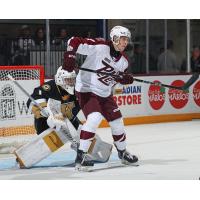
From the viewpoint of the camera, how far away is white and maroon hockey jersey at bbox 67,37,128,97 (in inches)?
250

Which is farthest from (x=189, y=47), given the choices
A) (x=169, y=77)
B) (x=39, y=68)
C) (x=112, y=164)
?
(x=112, y=164)

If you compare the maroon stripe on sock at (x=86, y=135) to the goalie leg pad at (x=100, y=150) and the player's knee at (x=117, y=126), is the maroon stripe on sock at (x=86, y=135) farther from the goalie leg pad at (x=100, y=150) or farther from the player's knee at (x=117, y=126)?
the goalie leg pad at (x=100, y=150)

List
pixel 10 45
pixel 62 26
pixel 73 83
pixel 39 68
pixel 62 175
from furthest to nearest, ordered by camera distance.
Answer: pixel 62 26, pixel 10 45, pixel 39 68, pixel 73 83, pixel 62 175

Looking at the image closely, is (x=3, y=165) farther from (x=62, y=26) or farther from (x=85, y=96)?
(x=62, y=26)

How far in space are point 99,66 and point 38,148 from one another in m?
0.81

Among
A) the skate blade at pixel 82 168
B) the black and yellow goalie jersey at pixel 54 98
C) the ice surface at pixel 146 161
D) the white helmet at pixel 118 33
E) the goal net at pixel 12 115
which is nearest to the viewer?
the ice surface at pixel 146 161

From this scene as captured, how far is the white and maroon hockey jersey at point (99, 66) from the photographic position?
636 cm

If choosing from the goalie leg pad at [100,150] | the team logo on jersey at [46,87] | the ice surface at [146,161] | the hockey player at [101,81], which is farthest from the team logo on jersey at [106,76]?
the ice surface at [146,161]

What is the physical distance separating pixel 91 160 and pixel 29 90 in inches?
76.9

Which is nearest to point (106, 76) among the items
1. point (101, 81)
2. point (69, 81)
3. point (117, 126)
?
point (101, 81)

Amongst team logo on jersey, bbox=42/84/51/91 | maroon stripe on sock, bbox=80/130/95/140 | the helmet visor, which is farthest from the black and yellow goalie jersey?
maroon stripe on sock, bbox=80/130/95/140

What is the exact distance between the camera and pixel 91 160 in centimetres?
655

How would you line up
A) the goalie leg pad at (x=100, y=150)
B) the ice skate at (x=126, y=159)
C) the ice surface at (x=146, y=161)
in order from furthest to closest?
the goalie leg pad at (x=100, y=150), the ice skate at (x=126, y=159), the ice surface at (x=146, y=161)

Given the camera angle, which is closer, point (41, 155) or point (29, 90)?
point (41, 155)
